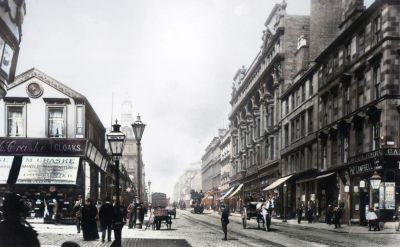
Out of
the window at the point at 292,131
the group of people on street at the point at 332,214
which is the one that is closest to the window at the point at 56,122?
the group of people on street at the point at 332,214

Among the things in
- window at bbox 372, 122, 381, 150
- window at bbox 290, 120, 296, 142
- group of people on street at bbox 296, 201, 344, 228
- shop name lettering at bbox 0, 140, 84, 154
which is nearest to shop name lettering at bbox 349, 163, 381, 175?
window at bbox 372, 122, 381, 150

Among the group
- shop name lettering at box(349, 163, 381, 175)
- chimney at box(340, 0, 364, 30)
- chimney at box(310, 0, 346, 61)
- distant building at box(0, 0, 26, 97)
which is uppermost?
chimney at box(310, 0, 346, 61)

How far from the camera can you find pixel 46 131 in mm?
37688

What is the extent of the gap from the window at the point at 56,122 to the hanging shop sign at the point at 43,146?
81cm

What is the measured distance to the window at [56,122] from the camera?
38125 mm

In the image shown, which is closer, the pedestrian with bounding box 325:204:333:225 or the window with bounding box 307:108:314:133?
the pedestrian with bounding box 325:204:333:225

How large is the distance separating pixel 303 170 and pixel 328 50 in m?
11.5

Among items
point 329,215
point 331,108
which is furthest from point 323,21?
point 329,215

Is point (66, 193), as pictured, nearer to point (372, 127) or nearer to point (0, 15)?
point (372, 127)

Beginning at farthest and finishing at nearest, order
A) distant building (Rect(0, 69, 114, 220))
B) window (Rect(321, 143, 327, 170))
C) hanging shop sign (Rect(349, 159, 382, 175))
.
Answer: window (Rect(321, 143, 327, 170)) < distant building (Rect(0, 69, 114, 220)) < hanging shop sign (Rect(349, 159, 382, 175))

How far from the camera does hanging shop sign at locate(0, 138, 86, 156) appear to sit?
1389 inches

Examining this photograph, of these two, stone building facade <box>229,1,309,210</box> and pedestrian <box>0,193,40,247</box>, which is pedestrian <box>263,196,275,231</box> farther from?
stone building facade <box>229,1,309,210</box>

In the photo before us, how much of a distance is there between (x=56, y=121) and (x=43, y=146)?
2.35 metres

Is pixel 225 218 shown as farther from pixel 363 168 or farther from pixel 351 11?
pixel 351 11
